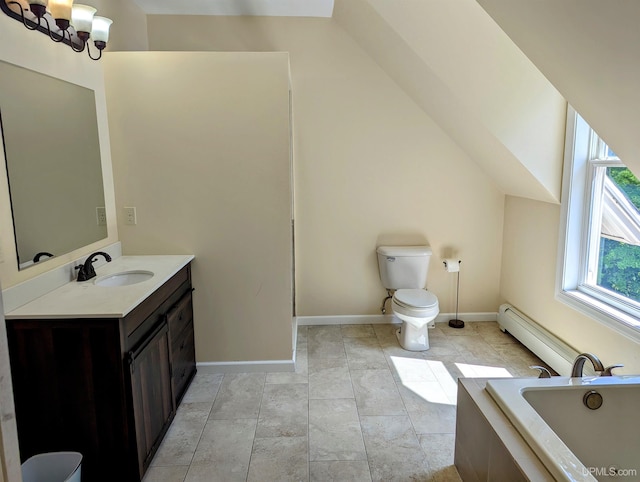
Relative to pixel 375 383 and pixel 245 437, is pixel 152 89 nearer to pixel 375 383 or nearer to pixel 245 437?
pixel 245 437

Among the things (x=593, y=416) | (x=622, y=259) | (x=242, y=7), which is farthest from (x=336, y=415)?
(x=242, y=7)

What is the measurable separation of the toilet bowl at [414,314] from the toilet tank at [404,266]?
0.60 ft

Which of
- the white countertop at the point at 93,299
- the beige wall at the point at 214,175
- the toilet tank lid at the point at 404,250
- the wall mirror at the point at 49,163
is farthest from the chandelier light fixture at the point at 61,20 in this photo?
the toilet tank lid at the point at 404,250

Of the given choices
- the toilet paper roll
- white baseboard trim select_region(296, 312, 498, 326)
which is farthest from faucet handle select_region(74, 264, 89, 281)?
the toilet paper roll

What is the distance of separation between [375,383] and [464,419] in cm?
97

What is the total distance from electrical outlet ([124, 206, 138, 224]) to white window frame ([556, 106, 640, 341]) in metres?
2.88

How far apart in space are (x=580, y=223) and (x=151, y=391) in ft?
9.23

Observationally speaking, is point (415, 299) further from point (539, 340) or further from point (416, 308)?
point (539, 340)

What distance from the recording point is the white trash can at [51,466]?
69.4 inches

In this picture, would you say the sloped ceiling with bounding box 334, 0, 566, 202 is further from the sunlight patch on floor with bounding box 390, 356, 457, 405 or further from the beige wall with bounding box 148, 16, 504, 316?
the sunlight patch on floor with bounding box 390, 356, 457, 405

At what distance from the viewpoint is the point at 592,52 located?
162cm

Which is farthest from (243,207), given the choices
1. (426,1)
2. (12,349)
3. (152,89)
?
(426,1)

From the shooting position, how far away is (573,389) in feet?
6.11

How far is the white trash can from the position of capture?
1.76 m
